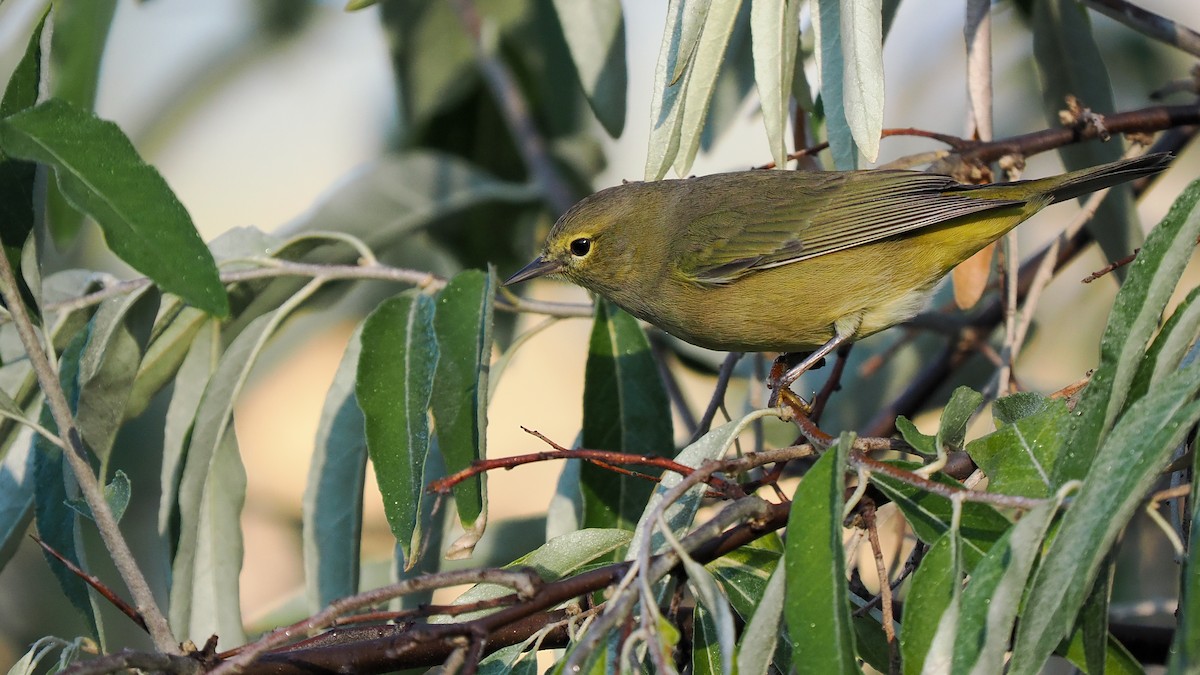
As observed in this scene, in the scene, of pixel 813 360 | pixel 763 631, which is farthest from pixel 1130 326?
pixel 813 360

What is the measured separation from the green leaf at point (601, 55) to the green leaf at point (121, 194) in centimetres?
174

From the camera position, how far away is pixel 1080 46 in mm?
3436

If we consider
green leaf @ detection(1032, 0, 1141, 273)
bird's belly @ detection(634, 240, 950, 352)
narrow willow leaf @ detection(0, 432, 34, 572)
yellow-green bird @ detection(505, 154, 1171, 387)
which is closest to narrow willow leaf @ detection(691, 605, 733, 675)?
yellow-green bird @ detection(505, 154, 1171, 387)

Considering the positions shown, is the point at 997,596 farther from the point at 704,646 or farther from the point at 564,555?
the point at 564,555

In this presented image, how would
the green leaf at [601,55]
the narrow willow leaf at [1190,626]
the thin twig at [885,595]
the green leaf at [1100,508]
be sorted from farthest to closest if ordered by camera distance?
the green leaf at [601,55]
the thin twig at [885,595]
the green leaf at [1100,508]
the narrow willow leaf at [1190,626]

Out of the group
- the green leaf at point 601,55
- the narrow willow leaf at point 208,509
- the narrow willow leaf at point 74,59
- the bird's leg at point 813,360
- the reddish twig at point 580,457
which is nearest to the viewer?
the reddish twig at point 580,457

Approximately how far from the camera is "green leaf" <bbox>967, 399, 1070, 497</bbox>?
5.74 feet

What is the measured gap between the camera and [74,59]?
3.06 meters

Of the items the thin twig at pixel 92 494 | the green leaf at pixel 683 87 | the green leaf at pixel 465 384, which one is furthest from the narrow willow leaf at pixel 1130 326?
the thin twig at pixel 92 494

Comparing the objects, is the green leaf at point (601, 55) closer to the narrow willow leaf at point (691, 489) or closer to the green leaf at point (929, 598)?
the narrow willow leaf at point (691, 489)

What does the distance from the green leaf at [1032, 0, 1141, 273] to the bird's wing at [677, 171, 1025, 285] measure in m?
0.49

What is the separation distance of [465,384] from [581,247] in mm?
1301

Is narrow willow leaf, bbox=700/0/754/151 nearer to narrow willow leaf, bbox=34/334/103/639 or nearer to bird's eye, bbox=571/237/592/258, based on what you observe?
bird's eye, bbox=571/237/592/258

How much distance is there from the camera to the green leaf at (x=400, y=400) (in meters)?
2.23
